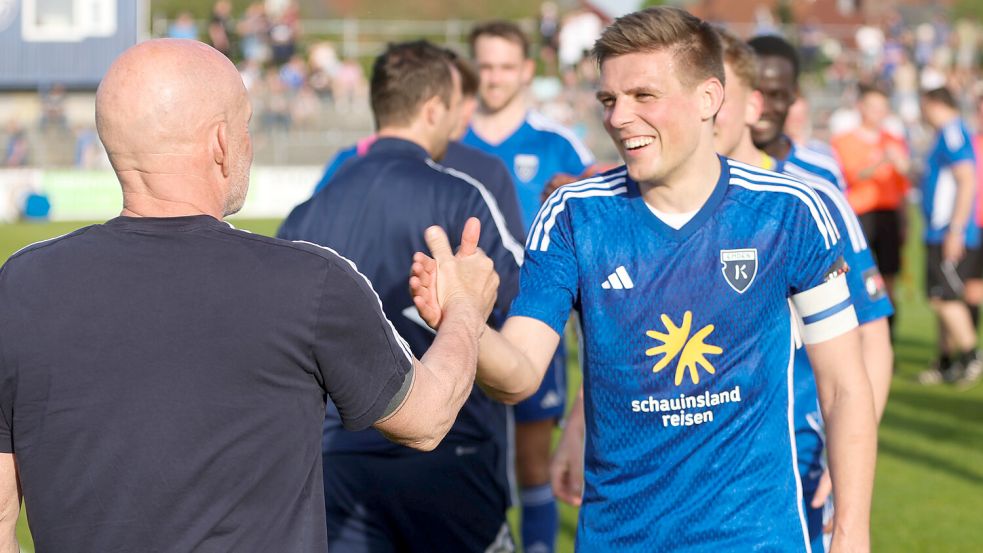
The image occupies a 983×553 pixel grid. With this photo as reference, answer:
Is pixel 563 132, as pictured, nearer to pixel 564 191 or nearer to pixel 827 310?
pixel 564 191

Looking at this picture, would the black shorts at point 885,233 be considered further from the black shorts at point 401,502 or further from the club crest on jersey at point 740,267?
the club crest on jersey at point 740,267

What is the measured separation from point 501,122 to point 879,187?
17.6ft

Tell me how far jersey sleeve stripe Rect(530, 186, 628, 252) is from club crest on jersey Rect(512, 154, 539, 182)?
3.35 m

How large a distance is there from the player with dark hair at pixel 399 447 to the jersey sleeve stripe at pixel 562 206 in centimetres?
87

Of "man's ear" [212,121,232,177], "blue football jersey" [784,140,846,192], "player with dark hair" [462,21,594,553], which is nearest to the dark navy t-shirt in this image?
"man's ear" [212,121,232,177]

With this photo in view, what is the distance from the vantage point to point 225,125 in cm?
255

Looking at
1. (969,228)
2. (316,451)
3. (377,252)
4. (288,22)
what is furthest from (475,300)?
(288,22)

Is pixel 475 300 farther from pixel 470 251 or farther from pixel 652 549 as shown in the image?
pixel 652 549

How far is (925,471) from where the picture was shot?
7.87 metres

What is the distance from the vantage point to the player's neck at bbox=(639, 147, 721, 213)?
10.9ft

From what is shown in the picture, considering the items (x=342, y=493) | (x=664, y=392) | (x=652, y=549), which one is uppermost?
(x=664, y=392)

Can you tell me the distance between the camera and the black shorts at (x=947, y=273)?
35.1ft

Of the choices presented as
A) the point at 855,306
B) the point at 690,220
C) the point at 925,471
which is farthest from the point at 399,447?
the point at 925,471

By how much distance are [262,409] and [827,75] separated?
116 ft
